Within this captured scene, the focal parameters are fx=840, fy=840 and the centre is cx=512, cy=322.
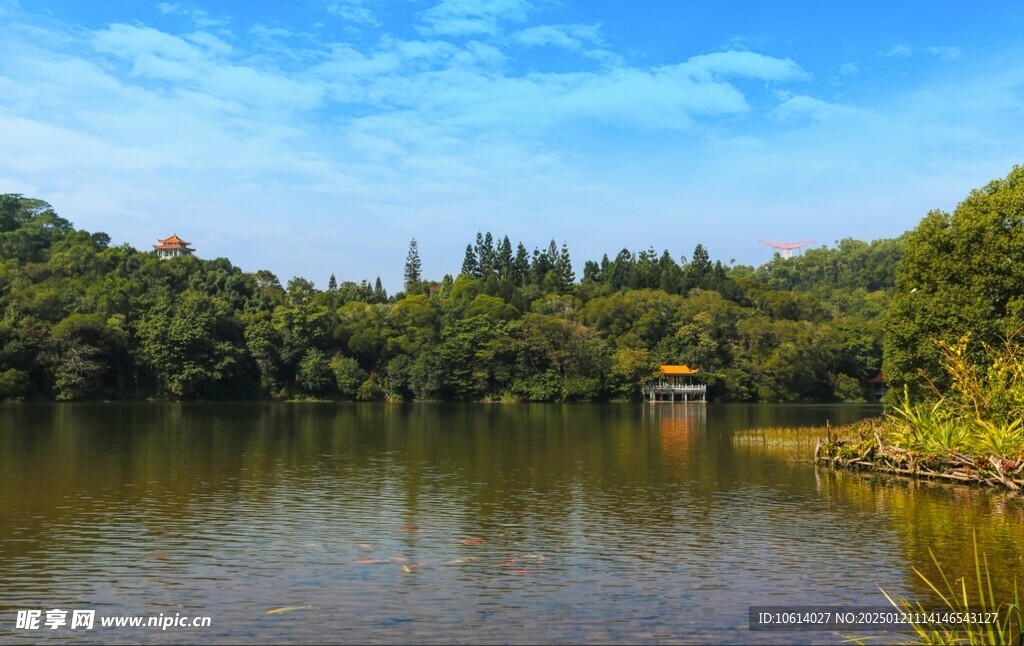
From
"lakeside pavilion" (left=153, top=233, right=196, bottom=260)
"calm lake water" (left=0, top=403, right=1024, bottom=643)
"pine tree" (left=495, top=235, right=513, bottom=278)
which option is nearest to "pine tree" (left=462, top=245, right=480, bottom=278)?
"pine tree" (left=495, top=235, right=513, bottom=278)

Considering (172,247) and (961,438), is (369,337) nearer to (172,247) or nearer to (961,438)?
(172,247)

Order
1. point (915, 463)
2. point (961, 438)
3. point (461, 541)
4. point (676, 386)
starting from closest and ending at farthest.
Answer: point (461, 541), point (961, 438), point (915, 463), point (676, 386)

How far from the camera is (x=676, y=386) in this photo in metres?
120

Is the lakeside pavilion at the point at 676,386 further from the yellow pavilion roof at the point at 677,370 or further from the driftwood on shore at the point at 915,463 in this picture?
the driftwood on shore at the point at 915,463

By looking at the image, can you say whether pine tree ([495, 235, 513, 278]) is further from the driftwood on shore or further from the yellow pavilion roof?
the driftwood on shore

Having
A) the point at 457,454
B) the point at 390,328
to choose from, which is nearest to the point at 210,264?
the point at 390,328

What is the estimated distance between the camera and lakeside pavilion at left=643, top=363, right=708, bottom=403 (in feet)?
391

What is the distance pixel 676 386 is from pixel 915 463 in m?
87.4

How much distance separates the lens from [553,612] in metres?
15.3

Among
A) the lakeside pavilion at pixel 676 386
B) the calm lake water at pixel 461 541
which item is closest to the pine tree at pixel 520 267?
the lakeside pavilion at pixel 676 386

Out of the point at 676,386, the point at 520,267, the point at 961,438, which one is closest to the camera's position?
the point at 961,438

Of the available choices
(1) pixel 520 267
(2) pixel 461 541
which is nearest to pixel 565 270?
(1) pixel 520 267

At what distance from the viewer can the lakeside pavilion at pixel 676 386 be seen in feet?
391

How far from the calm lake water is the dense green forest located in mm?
63883
